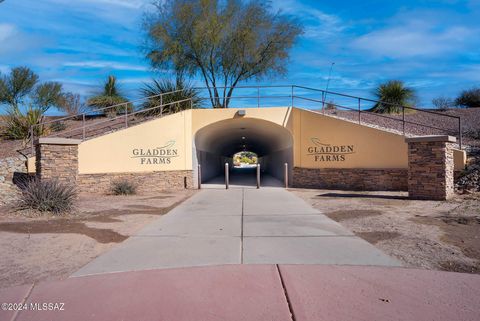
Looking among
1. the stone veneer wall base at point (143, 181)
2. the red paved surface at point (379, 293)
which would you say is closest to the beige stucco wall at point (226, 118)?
Result: the stone veneer wall base at point (143, 181)

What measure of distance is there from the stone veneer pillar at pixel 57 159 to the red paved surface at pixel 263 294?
10.1 meters

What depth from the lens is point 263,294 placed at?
412 centimetres

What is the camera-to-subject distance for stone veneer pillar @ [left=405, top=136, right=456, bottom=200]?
11.9 metres

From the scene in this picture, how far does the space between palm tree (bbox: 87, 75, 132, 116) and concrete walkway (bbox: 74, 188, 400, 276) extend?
17795 mm

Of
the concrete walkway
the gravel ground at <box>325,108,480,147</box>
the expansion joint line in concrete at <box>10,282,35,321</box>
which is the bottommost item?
the expansion joint line in concrete at <box>10,282,35,321</box>

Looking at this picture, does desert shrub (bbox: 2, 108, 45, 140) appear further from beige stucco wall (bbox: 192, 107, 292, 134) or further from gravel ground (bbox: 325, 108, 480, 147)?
gravel ground (bbox: 325, 108, 480, 147)

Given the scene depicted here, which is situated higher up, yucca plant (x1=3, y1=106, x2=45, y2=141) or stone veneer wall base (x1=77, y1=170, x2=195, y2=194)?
yucca plant (x1=3, y1=106, x2=45, y2=141)

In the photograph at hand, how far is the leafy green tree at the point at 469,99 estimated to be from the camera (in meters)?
28.9

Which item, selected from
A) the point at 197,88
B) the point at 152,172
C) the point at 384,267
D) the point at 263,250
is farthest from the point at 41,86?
the point at 384,267

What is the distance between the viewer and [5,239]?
685cm

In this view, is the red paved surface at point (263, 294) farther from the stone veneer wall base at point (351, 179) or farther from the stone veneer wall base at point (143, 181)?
the stone veneer wall base at point (143, 181)

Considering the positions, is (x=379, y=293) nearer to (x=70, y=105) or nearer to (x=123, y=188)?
(x=123, y=188)

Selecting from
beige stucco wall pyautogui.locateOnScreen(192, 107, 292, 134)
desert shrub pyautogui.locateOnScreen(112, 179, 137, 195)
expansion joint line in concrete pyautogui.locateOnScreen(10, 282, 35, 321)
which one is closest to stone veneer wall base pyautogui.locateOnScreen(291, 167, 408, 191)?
beige stucco wall pyautogui.locateOnScreen(192, 107, 292, 134)

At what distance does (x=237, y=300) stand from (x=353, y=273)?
5.54ft
